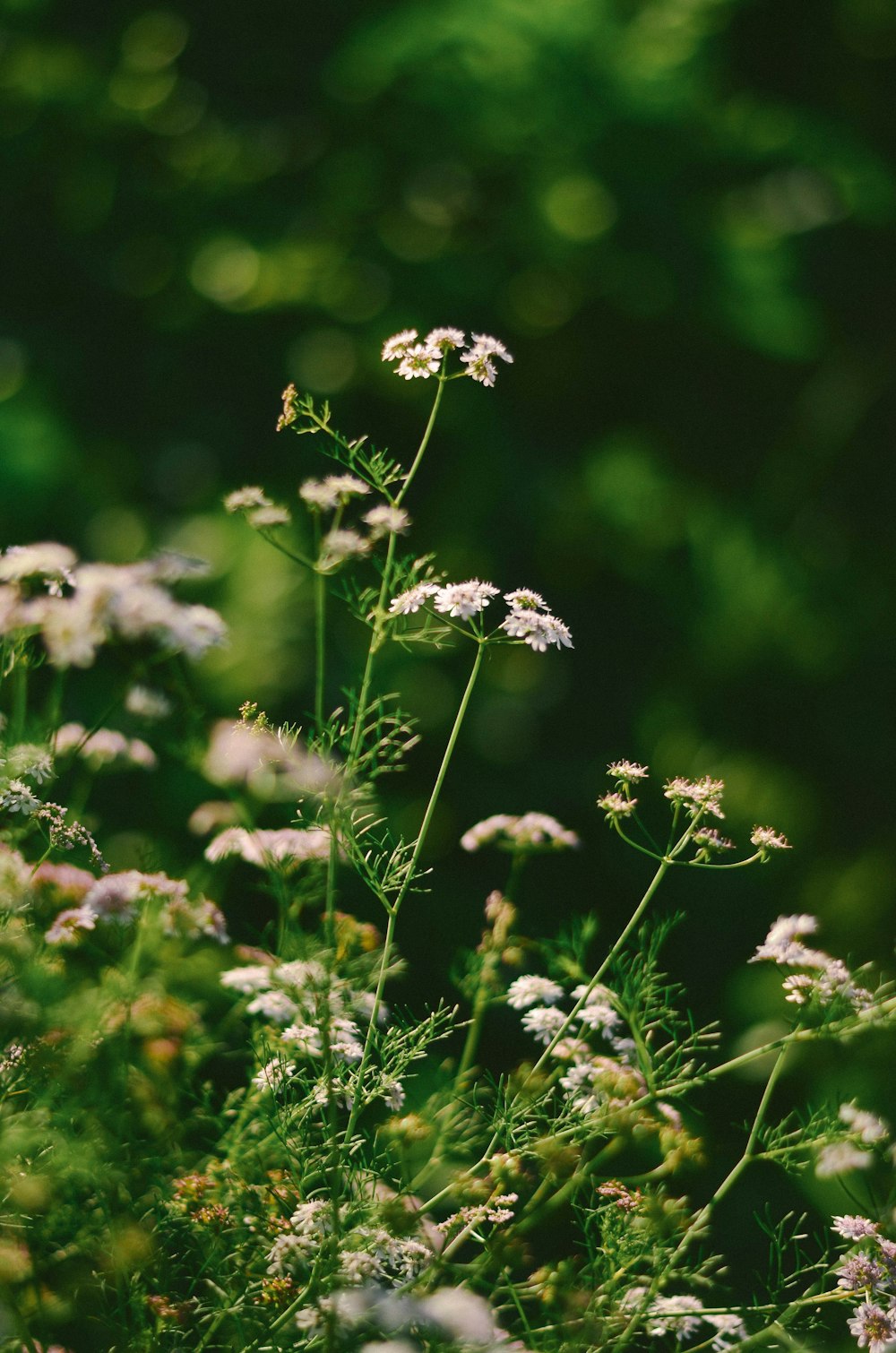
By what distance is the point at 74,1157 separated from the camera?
0.65m

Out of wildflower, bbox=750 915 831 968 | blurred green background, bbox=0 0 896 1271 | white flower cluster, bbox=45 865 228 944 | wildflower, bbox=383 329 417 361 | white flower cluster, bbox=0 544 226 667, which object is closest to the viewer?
white flower cluster, bbox=0 544 226 667

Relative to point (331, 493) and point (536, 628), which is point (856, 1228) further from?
point (331, 493)

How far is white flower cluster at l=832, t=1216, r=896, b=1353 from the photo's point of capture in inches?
28.7

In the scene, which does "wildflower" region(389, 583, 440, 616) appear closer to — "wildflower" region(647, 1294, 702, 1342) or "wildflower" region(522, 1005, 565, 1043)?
"wildflower" region(522, 1005, 565, 1043)

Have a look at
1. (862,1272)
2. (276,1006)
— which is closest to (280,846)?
(276,1006)

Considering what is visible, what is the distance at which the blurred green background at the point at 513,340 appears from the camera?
2.53 meters

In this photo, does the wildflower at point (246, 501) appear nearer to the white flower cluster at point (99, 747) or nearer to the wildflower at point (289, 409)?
the wildflower at point (289, 409)

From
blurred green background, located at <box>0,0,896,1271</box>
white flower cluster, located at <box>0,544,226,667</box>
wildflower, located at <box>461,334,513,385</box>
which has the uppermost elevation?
wildflower, located at <box>461,334,513,385</box>

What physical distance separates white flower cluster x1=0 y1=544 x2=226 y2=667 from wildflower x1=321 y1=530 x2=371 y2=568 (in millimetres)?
117

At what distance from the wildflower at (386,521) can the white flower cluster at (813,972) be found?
36cm

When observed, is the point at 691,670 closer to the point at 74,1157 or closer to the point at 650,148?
the point at 650,148

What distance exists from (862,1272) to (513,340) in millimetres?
2283

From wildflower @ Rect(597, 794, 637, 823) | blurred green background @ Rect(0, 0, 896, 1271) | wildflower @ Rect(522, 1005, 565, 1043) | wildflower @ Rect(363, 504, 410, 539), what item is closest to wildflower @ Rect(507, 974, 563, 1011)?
wildflower @ Rect(522, 1005, 565, 1043)

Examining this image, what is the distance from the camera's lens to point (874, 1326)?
74 centimetres
